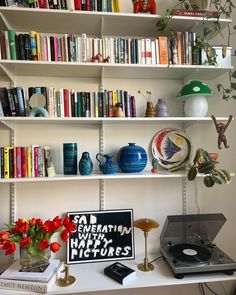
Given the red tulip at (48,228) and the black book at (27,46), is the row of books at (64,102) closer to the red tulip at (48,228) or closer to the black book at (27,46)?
the black book at (27,46)

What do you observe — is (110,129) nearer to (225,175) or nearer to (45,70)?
(45,70)

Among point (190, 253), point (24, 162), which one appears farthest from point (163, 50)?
point (190, 253)

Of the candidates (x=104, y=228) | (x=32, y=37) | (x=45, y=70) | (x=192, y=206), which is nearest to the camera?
(x=32, y=37)

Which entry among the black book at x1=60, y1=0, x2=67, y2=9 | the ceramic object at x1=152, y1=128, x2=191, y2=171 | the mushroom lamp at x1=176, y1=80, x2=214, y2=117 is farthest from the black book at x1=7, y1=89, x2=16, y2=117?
the mushroom lamp at x1=176, y1=80, x2=214, y2=117

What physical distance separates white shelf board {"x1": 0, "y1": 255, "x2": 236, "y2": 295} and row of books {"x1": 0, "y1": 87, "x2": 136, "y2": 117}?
0.93 metres

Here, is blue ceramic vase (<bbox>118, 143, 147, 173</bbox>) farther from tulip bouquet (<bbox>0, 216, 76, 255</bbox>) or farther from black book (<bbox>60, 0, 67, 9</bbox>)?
black book (<bbox>60, 0, 67, 9</bbox>)

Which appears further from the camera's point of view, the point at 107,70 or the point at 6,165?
the point at 107,70

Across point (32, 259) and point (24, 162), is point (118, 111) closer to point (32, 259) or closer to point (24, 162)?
point (24, 162)

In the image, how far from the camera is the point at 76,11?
4.26 ft

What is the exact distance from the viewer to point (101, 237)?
1.52 meters

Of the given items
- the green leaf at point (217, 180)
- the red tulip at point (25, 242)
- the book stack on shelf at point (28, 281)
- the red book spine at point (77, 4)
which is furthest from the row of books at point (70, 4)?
the book stack on shelf at point (28, 281)

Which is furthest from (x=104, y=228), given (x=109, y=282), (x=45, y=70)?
(x=45, y=70)

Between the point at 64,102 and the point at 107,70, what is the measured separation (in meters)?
0.33

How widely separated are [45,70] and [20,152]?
0.52 metres
